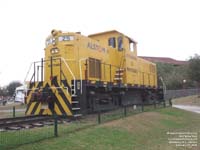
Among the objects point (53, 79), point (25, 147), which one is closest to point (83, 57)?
point (53, 79)

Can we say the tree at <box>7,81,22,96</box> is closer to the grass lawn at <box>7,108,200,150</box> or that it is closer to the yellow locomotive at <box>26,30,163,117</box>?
the yellow locomotive at <box>26,30,163,117</box>

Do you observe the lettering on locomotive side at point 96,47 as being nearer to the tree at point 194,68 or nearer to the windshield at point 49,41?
the windshield at point 49,41

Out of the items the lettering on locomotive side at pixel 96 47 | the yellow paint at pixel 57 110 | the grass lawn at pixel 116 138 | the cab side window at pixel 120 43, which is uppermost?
the cab side window at pixel 120 43

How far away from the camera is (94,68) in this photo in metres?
12.7

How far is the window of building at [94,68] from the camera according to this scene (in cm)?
1237

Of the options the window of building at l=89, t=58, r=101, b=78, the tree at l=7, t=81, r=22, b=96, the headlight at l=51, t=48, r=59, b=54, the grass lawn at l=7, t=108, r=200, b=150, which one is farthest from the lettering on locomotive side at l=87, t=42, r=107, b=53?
the tree at l=7, t=81, r=22, b=96

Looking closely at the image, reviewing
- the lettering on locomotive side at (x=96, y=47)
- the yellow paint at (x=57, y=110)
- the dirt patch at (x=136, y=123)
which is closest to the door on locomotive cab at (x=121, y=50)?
the lettering on locomotive side at (x=96, y=47)

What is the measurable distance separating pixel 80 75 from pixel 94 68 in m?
1.59

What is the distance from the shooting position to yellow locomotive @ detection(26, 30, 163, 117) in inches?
427

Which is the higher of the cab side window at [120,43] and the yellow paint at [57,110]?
the cab side window at [120,43]

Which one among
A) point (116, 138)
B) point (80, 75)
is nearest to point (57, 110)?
point (80, 75)

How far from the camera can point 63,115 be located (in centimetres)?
1073

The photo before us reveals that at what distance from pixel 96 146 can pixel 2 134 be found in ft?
9.83

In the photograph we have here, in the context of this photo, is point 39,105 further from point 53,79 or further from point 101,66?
point 101,66
